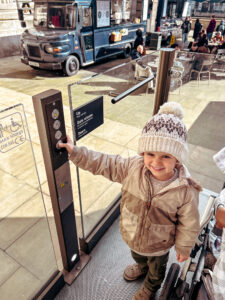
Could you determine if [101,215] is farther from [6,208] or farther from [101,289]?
[6,208]

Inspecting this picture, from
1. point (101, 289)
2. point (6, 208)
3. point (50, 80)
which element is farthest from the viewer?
point (50, 80)

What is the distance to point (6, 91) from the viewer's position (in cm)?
646

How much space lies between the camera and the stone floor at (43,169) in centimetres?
195

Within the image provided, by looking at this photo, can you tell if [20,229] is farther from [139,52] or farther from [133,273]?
[139,52]

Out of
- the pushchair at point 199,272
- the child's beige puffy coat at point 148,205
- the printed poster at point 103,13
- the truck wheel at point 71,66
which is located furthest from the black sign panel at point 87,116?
the printed poster at point 103,13

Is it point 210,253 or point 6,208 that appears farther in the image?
point 6,208

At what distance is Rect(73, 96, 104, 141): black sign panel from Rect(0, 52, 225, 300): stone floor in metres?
0.05

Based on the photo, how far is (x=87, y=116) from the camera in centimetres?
154

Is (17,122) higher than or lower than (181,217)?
higher

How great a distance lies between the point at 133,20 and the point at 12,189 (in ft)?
31.8

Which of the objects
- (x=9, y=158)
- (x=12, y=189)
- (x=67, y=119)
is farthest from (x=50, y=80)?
(x=12, y=189)

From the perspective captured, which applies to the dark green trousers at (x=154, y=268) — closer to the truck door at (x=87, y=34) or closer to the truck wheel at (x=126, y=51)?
the truck door at (x=87, y=34)

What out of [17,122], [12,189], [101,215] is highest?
[17,122]

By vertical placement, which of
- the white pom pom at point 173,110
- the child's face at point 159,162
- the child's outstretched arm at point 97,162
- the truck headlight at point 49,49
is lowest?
the truck headlight at point 49,49
